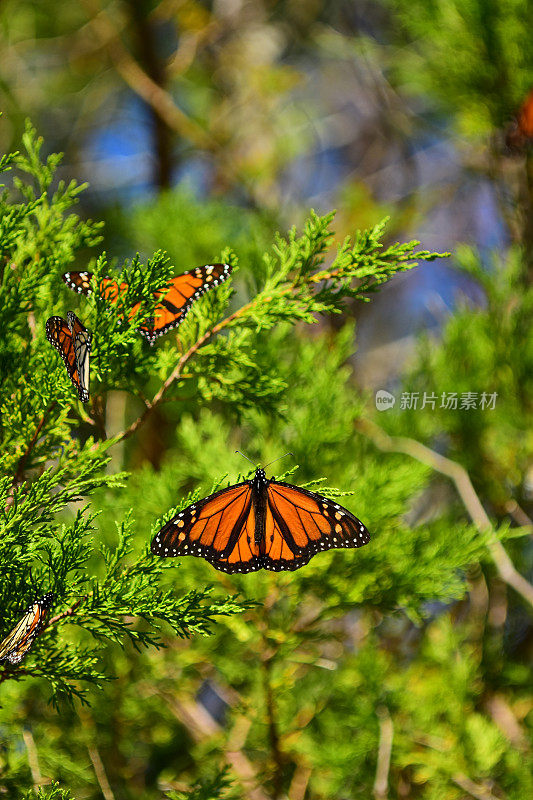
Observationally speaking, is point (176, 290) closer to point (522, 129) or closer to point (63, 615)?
point (63, 615)

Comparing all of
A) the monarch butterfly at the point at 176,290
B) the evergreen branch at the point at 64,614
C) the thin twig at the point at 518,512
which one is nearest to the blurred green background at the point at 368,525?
the thin twig at the point at 518,512

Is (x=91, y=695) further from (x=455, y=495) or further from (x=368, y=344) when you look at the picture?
(x=368, y=344)

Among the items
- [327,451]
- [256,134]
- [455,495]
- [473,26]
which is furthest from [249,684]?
[256,134]

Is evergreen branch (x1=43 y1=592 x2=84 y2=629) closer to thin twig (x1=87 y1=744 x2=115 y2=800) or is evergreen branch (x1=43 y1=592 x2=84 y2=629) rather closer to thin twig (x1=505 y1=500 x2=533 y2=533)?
thin twig (x1=87 y1=744 x2=115 y2=800)

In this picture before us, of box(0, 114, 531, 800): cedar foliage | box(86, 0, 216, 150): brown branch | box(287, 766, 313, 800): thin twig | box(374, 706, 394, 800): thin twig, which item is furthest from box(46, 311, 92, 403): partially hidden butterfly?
box(86, 0, 216, 150): brown branch

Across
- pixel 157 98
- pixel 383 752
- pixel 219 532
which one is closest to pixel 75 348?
pixel 219 532

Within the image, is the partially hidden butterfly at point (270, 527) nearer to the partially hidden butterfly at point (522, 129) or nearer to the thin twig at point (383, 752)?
the thin twig at point (383, 752)
